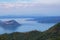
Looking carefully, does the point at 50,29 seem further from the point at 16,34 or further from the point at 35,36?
the point at 16,34

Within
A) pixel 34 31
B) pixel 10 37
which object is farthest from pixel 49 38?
pixel 10 37

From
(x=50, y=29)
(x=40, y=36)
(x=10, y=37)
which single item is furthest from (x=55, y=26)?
(x=10, y=37)

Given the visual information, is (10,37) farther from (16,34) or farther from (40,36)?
(40,36)

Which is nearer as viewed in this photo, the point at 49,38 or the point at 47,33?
the point at 49,38

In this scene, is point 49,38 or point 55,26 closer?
point 49,38

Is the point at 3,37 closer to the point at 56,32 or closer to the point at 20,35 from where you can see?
the point at 20,35
